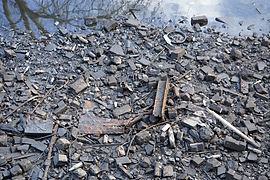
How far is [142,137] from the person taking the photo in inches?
165

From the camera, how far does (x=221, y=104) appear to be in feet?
16.1

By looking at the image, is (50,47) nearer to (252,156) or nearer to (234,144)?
(234,144)

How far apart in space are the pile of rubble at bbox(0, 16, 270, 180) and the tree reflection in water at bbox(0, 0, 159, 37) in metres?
0.56

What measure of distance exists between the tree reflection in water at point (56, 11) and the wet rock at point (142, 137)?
3623mm

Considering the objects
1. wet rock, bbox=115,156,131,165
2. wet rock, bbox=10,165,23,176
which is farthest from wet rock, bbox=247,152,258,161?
wet rock, bbox=10,165,23,176

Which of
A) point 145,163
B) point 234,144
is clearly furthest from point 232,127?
point 145,163

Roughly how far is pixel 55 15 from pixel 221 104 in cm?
465

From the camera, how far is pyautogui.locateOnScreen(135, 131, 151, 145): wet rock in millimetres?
4180

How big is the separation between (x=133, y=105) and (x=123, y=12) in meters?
3.34

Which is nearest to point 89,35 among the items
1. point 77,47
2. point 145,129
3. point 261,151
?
point 77,47

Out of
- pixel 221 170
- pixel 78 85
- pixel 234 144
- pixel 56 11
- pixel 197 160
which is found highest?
pixel 56 11

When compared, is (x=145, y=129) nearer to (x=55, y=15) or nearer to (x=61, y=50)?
(x=61, y=50)

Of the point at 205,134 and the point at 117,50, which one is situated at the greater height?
the point at 117,50

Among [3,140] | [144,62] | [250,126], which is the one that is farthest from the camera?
[144,62]
